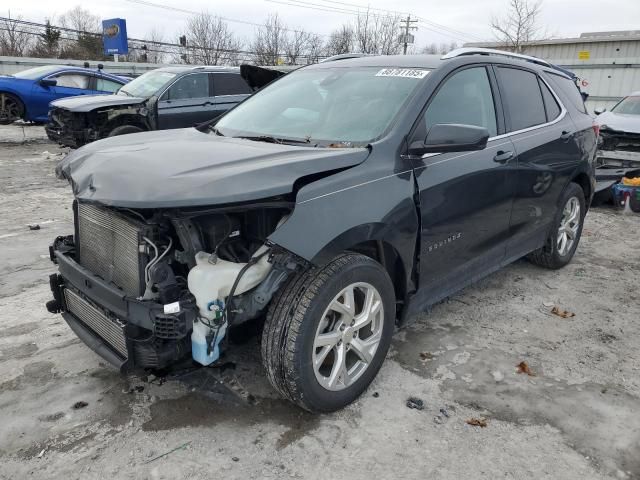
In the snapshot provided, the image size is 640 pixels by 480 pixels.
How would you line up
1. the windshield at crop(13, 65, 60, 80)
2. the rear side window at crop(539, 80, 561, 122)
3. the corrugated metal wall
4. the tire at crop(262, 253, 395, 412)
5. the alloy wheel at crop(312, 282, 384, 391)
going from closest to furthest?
the tire at crop(262, 253, 395, 412) < the alloy wheel at crop(312, 282, 384, 391) < the rear side window at crop(539, 80, 561, 122) < the windshield at crop(13, 65, 60, 80) < the corrugated metal wall

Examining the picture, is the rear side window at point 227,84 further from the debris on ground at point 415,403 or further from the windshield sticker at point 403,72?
the debris on ground at point 415,403

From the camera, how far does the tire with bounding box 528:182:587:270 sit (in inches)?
187

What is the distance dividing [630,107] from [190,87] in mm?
8543

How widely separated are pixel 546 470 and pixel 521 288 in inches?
95.5

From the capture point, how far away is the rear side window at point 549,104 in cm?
447

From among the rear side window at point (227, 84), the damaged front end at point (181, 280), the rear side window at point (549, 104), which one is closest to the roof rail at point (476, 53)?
the rear side window at point (549, 104)

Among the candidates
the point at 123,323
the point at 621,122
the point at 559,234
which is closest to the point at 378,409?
the point at 123,323

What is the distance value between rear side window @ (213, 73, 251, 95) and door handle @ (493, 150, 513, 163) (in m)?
8.11

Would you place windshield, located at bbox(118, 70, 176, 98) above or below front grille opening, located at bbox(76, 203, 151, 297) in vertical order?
above

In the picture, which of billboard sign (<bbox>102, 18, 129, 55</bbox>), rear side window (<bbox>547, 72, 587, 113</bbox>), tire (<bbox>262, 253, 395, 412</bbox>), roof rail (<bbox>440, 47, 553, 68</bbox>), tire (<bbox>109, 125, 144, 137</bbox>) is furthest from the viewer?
billboard sign (<bbox>102, 18, 129, 55</bbox>)

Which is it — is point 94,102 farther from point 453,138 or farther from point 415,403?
point 415,403

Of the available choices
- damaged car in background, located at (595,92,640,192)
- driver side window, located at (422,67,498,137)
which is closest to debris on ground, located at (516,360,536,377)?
driver side window, located at (422,67,498,137)

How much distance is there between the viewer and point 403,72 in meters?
3.42

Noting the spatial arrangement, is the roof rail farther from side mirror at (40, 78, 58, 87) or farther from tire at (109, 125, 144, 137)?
side mirror at (40, 78, 58, 87)
